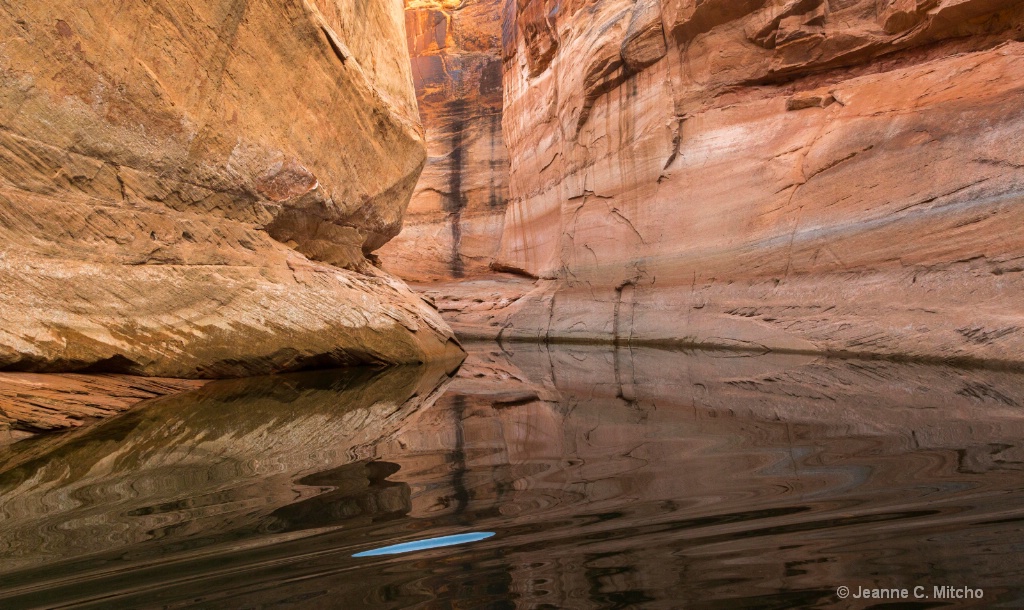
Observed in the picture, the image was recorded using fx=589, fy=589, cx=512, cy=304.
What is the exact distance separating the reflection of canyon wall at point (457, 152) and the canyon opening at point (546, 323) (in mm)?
3562

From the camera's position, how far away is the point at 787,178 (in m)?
6.88

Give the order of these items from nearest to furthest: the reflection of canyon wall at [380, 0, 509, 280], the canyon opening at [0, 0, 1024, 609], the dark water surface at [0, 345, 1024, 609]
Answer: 1. the dark water surface at [0, 345, 1024, 609]
2. the canyon opening at [0, 0, 1024, 609]
3. the reflection of canyon wall at [380, 0, 509, 280]

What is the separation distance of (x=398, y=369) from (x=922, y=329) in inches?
169

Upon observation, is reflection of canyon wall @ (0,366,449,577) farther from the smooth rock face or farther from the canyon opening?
the smooth rock face

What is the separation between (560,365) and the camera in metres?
5.42

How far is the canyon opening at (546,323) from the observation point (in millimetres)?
1059

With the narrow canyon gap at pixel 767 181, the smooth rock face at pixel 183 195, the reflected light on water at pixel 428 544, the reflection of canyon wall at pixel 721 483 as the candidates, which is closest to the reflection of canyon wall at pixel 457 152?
the narrow canyon gap at pixel 767 181

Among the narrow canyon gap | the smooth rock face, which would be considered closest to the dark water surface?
the smooth rock face

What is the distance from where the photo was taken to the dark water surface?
0.93 meters

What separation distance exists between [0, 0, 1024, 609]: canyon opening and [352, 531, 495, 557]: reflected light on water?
10mm

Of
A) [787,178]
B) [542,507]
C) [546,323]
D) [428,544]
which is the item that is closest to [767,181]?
[787,178]

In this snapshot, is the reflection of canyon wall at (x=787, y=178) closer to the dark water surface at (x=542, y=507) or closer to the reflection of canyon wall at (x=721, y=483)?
the reflection of canyon wall at (x=721, y=483)

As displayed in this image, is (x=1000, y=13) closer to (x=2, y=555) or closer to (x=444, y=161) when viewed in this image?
(x=2, y=555)

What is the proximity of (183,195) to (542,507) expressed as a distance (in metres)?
5.14
